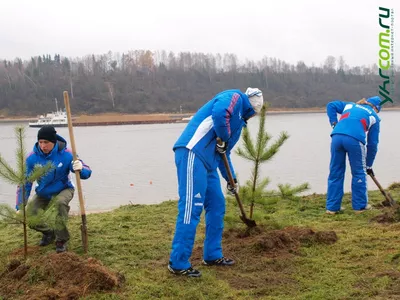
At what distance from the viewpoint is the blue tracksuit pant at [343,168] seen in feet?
20.3

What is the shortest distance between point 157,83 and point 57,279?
7250 centimetres

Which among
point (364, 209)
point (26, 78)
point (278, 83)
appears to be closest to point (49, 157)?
point (364, 209)

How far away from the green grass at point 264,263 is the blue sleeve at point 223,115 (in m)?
1.26

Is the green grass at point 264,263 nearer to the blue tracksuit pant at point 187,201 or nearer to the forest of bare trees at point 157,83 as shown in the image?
the blue tracksuit pant at point 187,201

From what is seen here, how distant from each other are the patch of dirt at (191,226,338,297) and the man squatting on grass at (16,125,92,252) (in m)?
1.43

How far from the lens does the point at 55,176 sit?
15.4ft

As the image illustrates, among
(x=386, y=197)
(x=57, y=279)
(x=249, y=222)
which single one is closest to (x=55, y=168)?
(x=57, y=279)

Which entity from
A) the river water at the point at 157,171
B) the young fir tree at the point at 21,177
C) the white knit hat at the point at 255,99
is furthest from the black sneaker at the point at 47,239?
the river water at the point at 157,171

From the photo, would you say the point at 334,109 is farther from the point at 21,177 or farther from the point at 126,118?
the point at 126,118

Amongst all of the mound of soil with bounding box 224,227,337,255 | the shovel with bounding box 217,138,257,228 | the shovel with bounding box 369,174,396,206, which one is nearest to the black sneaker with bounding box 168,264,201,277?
the mound of soil with bounding box 224,227,337,255

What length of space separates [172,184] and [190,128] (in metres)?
9.60

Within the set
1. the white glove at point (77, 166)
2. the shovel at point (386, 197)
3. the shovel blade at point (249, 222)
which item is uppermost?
the white glove at point (77, 166)

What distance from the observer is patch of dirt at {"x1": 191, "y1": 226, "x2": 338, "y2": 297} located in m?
3.62

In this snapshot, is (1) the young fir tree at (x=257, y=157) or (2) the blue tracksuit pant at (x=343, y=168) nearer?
(1) the young fir tree at (x=257, y=157)
